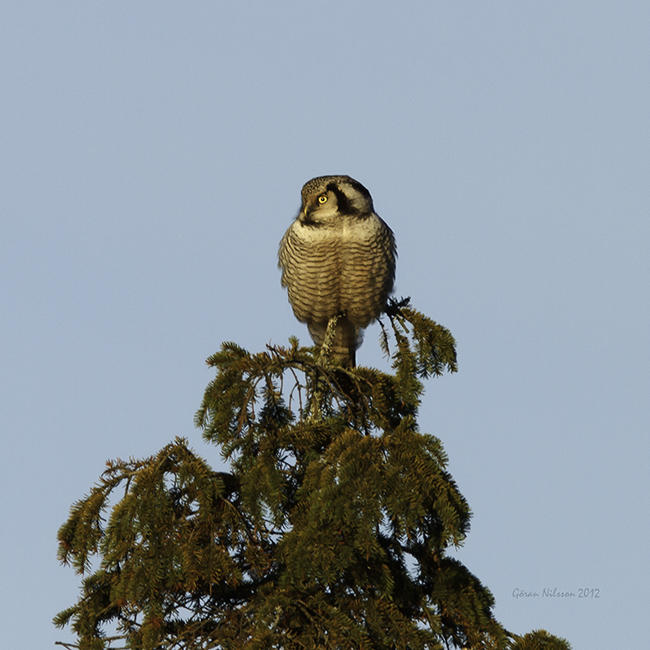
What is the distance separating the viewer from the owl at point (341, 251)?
7.47m

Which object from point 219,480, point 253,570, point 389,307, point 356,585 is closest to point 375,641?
point 356,585

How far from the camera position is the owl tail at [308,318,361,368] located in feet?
26.0

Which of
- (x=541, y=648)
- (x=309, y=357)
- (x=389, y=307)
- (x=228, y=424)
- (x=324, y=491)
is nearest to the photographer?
(x=324, y=491)

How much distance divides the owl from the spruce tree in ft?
7.71

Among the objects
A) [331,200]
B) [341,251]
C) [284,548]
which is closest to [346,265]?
[341,251]

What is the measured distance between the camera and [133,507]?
466cm

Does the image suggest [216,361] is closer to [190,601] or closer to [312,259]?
[190,601]

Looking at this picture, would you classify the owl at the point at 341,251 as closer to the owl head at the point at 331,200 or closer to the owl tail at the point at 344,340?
the owl head at the point at 331,200

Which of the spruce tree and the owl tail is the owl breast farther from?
the spruce tree

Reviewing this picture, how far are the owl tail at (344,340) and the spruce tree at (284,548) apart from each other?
2680 millimetres

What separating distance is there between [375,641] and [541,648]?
0.79 m

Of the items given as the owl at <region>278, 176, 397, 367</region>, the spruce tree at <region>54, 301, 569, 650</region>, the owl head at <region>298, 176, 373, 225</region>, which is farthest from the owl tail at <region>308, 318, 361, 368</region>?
the spruce tree at <region>54, 301, 569, 650</region>

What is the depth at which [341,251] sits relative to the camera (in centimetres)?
748

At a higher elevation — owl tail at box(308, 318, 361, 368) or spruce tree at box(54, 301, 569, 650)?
owl tail at box(308, 318, 361, 368)
